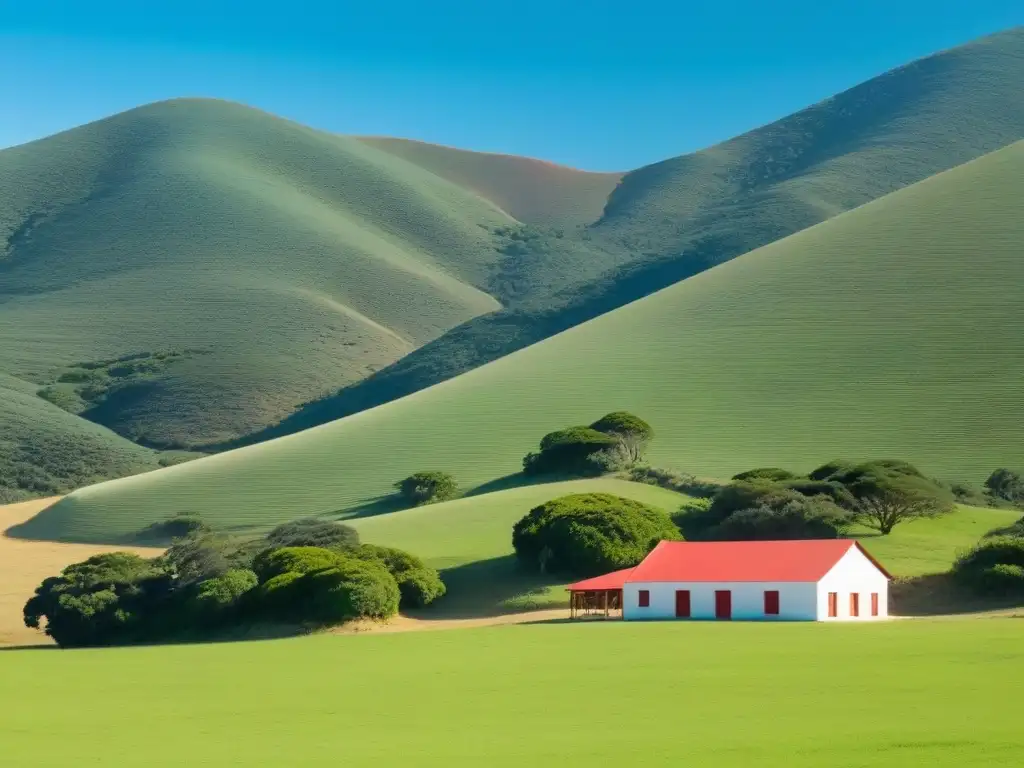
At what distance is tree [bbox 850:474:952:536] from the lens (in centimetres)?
5266

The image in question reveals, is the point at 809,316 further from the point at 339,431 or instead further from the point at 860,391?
the point at 339,431

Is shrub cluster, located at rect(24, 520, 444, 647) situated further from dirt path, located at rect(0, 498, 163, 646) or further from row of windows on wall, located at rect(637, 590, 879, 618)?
row of windows on wall, located at rect(637, 590, 879, 618)

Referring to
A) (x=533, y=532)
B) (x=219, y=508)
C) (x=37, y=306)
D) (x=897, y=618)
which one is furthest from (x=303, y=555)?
(x=37, y=306)

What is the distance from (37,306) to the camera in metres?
180

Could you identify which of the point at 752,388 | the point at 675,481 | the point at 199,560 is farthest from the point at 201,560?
the point at 752,388

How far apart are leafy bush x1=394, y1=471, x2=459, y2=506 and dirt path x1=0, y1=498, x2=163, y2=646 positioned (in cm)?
1162

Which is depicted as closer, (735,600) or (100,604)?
(735,600)

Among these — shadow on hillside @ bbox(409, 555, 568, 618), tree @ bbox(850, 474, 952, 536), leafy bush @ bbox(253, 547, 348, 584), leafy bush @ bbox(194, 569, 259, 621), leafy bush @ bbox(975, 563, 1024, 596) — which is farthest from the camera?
tree @ bbox(850, 474, 952, 536)

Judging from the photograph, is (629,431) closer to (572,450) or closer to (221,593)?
(572,450)

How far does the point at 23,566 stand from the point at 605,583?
29878 millimetres

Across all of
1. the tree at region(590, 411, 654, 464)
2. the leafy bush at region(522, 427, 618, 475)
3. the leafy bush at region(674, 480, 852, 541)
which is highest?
the tree at region(590, 411, 654, 464)

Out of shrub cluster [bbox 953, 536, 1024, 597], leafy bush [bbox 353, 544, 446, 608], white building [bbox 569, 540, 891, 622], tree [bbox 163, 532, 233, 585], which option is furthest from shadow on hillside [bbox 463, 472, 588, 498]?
shrub cluster [bbox 953, 536, 1024, 597]

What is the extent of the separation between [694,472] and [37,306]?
426ft

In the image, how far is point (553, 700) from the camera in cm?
2672
